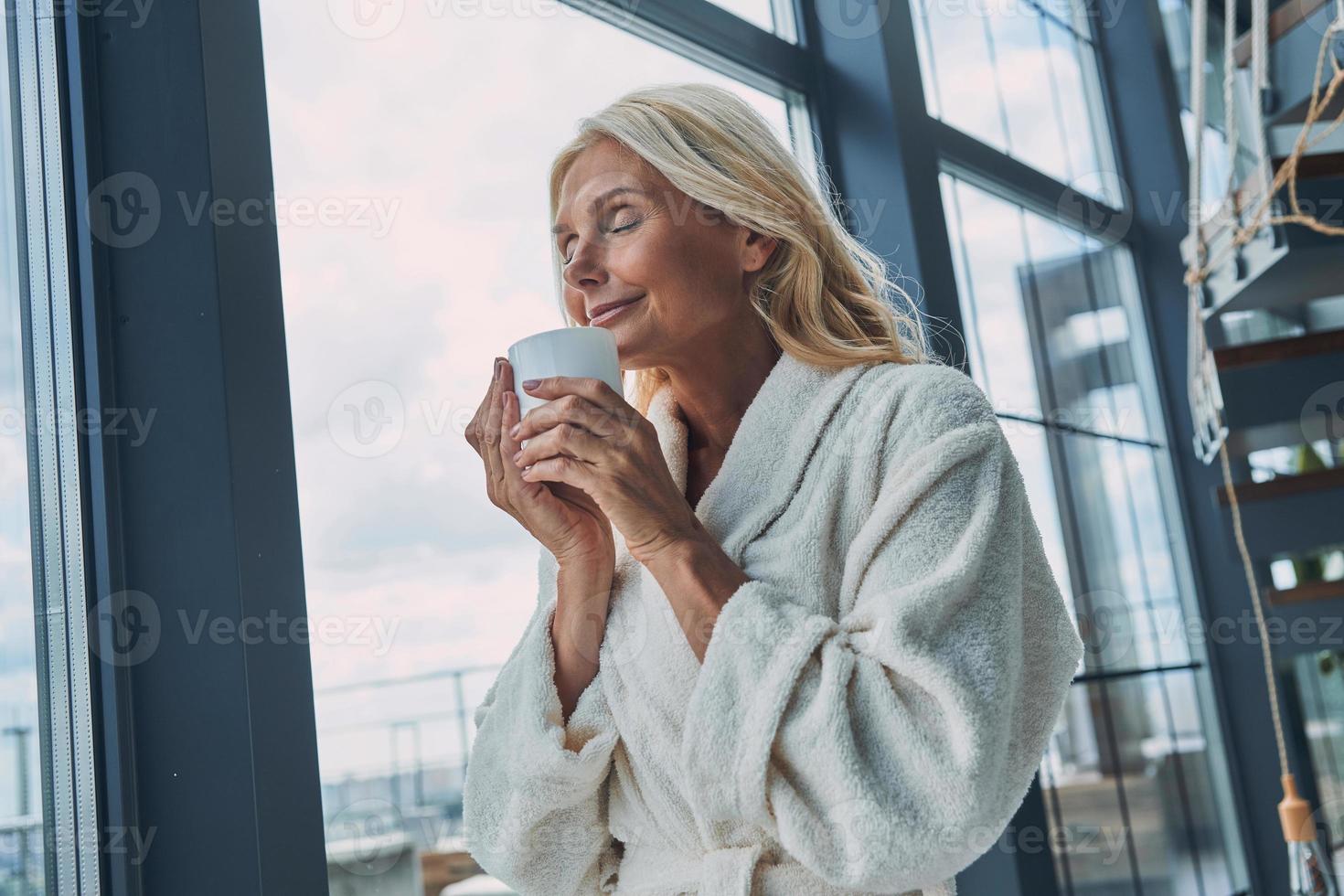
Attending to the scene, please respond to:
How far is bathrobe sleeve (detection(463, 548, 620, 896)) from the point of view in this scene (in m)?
1.13

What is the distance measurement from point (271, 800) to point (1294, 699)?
151 inches

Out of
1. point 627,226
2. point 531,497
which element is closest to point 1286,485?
point 627,226

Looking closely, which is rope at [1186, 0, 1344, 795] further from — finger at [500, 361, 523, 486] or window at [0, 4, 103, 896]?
window at [0, 4, 103, 896]

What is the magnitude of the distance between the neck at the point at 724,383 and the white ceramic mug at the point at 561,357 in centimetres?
23

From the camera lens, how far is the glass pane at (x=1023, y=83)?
3.19 meters

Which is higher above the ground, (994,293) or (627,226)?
(994,293)

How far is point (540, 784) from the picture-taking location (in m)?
1.12

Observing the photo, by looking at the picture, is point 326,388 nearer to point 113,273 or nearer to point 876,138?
point 113,273

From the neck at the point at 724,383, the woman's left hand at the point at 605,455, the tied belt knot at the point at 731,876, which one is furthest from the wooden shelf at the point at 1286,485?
the woman's left hand at the point at 605,455

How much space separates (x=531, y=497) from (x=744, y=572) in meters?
0.21

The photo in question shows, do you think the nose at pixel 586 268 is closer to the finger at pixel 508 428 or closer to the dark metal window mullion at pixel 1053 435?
the finger at pixel 508 428

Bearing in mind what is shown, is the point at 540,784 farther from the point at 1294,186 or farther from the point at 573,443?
the point at 1294,186

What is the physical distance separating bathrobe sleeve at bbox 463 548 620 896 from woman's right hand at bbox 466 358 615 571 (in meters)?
0.08

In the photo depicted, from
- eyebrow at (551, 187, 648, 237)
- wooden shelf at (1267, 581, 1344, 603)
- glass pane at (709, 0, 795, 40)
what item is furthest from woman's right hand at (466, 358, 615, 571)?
wooden shelf at (1267, 581, 1344, 603)
